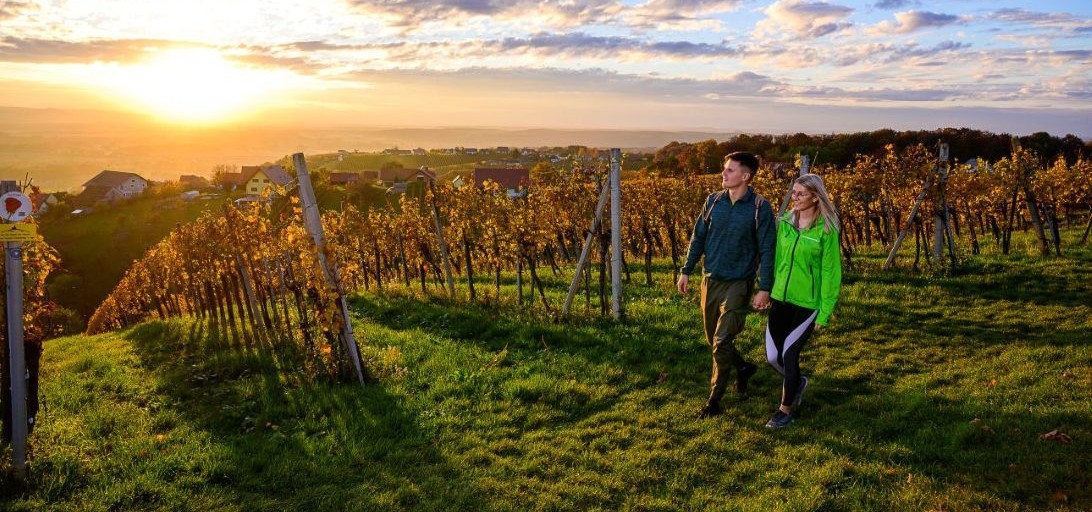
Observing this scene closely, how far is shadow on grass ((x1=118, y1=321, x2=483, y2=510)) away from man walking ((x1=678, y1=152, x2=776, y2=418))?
282 cm

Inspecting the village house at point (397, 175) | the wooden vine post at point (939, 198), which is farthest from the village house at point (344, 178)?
the wooden vine post at point (939, 198)

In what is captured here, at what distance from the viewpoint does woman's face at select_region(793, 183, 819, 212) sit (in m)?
5.22

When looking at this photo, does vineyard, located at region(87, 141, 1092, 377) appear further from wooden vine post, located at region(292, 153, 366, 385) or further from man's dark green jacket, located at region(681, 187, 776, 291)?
man's dark green jacket, located at region(681, 187, 776, 291)

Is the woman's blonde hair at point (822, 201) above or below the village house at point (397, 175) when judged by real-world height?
below

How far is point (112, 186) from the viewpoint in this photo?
9988 centimetres

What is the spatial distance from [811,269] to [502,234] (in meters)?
9.53

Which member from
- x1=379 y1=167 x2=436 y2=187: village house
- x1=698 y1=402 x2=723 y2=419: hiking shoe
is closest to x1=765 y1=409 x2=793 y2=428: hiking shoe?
x1=698 y1=402 x2=723 y2=419: hiking shoe

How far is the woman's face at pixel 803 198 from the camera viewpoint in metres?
5.22

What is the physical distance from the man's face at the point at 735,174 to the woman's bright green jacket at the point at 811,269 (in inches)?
21.5

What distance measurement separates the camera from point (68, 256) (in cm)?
5997

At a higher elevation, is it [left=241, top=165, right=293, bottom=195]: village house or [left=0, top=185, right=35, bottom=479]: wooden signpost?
[left=241, top=165, right=293, bottom=195]: village house

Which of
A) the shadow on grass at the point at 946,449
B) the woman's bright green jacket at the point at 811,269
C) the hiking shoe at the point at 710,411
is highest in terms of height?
the woman's bright green jacket at the point at 811,269

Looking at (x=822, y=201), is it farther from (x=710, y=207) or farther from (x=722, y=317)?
(x=722, y=317)

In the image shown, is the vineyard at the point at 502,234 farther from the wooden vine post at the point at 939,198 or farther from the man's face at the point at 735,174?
the man's face at the point at 735,174
